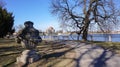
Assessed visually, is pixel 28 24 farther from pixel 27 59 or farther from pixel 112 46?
pixel 112 46

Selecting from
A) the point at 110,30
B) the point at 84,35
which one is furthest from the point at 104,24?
the point at 84,35

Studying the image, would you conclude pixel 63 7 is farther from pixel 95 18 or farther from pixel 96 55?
pixel 96 55

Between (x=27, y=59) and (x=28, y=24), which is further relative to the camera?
(x=28, y=24)

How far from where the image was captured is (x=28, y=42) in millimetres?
13180

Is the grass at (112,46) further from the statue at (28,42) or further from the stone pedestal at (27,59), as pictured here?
the stone pedestal at (27,59)

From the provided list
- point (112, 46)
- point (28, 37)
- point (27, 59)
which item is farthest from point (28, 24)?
point (112, 46)

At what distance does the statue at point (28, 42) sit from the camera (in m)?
12.9

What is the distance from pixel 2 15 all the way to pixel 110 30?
2131cm

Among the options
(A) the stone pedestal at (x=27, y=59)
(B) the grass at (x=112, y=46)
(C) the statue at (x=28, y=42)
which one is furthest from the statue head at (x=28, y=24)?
(B) the grass at (x=112, y=46)

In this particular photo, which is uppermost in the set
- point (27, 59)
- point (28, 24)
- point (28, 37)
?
point (28, 24)

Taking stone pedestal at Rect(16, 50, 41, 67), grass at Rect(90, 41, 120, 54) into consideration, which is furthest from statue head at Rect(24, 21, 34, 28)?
grass at Rect(90, 41, 120, 54)

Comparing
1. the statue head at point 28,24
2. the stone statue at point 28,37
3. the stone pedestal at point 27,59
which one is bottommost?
the stone pedestal at point 27,59

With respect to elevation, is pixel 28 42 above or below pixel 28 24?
below

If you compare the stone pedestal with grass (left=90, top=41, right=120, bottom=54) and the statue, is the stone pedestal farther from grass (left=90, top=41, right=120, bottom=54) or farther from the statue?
grass (left=90, top=41, right=120, bottom=54)
